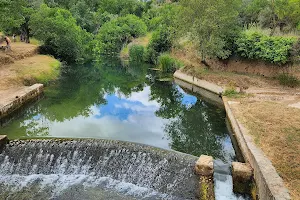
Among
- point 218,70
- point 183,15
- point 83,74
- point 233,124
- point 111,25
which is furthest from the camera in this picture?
point 111,25

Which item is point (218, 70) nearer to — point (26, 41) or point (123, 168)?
point (123, 168)

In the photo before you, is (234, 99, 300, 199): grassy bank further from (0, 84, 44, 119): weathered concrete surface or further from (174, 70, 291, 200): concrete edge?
(0, 84, 44, 119): weathered concrete surface

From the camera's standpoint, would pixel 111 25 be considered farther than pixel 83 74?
Yes

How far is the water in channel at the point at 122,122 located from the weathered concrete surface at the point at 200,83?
3.55ft

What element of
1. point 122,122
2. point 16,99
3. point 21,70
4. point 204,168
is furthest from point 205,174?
point 21,70

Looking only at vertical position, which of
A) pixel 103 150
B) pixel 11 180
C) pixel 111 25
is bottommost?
pixel 11 180

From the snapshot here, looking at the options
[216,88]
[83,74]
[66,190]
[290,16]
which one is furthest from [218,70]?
[66,190]

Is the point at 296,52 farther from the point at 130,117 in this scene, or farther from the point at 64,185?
the point at 64,185

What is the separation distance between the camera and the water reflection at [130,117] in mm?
10859

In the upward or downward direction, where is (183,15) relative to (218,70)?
upward

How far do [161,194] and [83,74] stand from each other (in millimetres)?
17664

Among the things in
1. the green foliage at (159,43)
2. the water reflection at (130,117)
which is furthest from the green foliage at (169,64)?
the water reflection at (130,117)

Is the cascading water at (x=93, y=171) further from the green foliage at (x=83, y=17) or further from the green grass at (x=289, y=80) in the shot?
the green foliage at (x=83, y=17)

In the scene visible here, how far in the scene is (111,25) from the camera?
4103 cm
